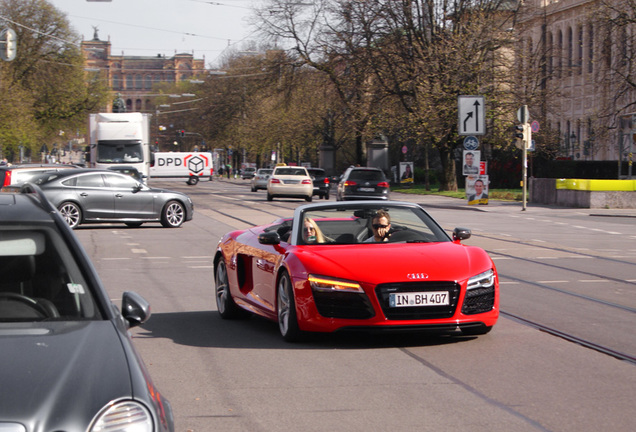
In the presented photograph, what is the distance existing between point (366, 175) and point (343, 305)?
3158 cm

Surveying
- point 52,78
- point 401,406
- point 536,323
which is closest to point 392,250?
point 536,323

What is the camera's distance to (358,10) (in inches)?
1929

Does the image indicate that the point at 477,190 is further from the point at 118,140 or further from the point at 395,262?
the point at 395,262

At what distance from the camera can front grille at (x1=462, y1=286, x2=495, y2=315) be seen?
8164mm

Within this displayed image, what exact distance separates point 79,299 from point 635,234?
21.2 metres

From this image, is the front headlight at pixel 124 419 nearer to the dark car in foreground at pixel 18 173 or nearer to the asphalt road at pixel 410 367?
the asphalt road at pixel 410 367

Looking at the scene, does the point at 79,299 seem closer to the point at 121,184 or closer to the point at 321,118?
the point at 121,184

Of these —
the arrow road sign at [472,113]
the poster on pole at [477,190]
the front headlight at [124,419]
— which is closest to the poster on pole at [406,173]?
the poster on pole at [477,190]

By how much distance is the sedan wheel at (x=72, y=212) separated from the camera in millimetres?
23861

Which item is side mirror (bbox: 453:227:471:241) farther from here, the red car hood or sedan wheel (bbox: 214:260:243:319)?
sedan wheel (bbox: 214:260:243:319)

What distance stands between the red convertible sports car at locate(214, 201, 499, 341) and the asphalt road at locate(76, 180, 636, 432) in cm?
26

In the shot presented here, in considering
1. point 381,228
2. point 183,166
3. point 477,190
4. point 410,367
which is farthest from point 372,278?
point 183,166

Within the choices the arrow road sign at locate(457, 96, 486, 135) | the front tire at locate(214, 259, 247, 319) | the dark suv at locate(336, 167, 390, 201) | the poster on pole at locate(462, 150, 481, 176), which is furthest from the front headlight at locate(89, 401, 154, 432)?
the poster on pole at locate(462, 150, 481, 176)

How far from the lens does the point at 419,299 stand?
800 cm
